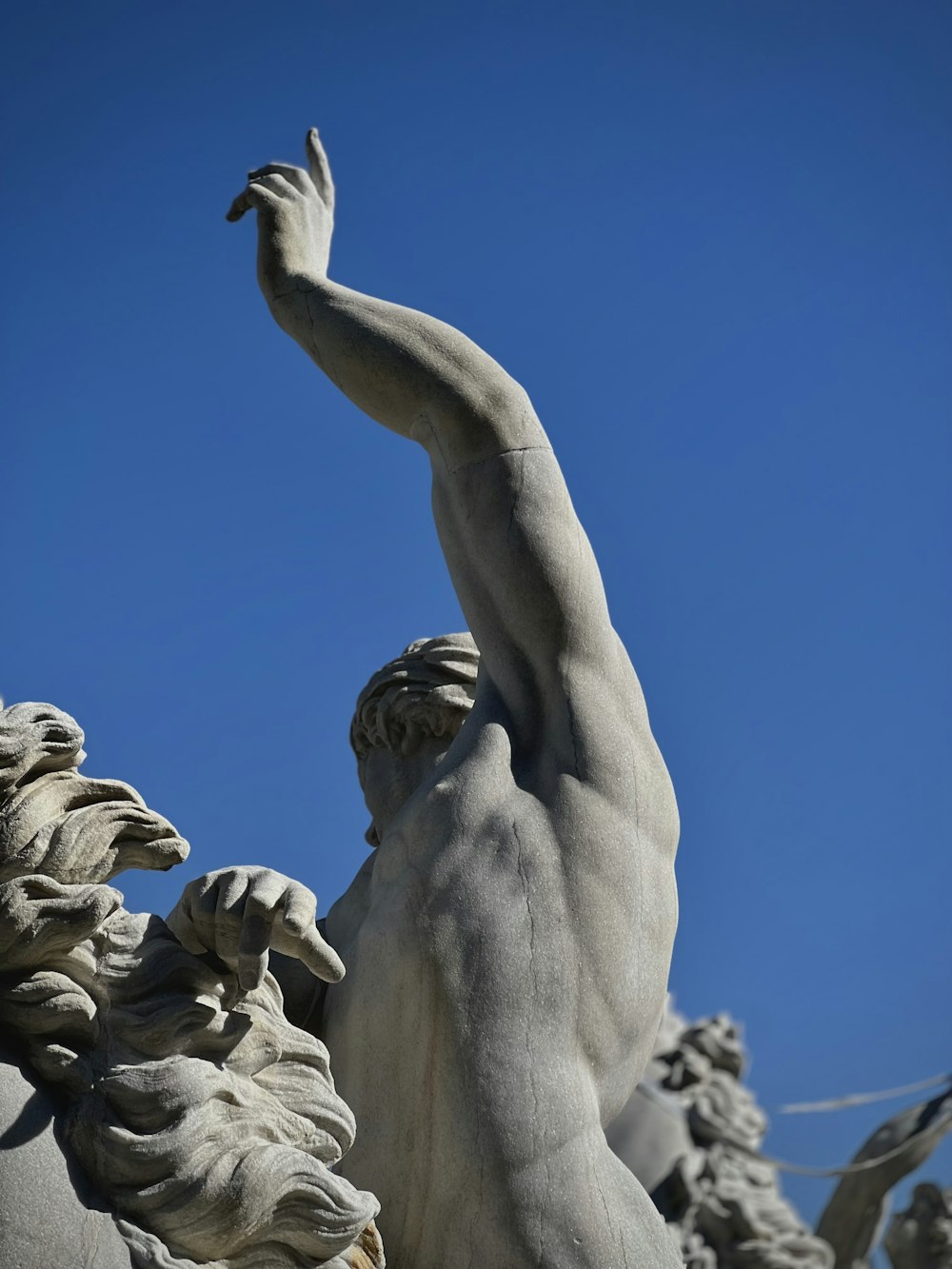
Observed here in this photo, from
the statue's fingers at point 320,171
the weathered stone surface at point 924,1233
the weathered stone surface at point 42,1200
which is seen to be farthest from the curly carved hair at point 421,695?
the weathered stone surface at point 924,1233

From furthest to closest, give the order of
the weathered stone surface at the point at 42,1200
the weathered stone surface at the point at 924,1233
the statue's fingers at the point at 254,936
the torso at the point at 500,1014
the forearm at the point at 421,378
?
the weathered stone surface at the point at 924,1233 → the forearm at the point at 421,378 → the torso at the point at 500,1014 → the statue's fingers at the point at 254,936 → the weathered stone surface at the point at 42,1200

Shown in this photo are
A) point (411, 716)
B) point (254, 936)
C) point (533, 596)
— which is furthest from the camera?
point (411, 716)

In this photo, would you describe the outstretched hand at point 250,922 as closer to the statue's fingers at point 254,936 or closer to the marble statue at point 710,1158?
the statue's fingers at point 254,936

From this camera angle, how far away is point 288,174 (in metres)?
5.54

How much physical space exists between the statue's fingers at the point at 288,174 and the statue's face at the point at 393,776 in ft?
5.68

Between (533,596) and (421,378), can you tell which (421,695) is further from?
(421,378)

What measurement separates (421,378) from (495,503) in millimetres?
428

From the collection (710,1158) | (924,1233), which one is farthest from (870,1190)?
(710,1158)

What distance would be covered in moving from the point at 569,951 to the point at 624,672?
831 mm

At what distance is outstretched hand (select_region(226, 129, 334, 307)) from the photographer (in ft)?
17.4

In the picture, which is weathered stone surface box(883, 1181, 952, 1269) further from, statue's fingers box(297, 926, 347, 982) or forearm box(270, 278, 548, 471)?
statue's fingers box(297, 926, 347, 982)

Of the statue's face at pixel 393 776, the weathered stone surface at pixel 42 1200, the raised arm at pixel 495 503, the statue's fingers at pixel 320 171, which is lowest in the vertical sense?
the weathered stone surface at pixel 42 1200

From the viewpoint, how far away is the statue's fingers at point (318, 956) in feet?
10.7

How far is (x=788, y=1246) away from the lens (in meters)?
11.2
